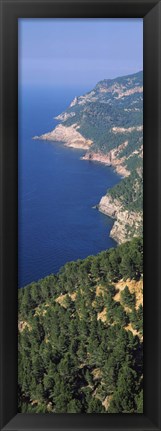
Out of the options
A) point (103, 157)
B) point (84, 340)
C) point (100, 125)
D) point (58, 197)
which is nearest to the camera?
point (84, 340)

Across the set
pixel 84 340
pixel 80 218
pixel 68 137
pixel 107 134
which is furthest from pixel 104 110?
pixel 84 340

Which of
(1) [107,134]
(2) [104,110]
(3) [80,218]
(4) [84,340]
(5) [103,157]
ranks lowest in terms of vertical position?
(4) [84,340]

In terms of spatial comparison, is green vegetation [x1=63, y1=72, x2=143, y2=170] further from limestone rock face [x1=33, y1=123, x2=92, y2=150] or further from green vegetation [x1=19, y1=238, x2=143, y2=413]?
green vegetation [x1=19, y1=238, x2=143, y2=413]

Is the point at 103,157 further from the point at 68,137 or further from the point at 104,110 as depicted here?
the point at 104,110

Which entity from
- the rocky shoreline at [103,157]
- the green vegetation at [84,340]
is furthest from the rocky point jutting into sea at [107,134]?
the green vegetation at [84,340]

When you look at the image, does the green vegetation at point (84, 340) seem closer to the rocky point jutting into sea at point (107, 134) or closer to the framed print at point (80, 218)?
the framed print at point (80, 218)

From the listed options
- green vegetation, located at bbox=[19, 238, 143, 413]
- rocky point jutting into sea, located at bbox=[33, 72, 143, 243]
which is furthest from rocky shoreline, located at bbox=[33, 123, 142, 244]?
green vegetation, located at bbox=[19, 238, 143, 413]

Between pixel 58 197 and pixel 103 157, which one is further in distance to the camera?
pixel 58 197
